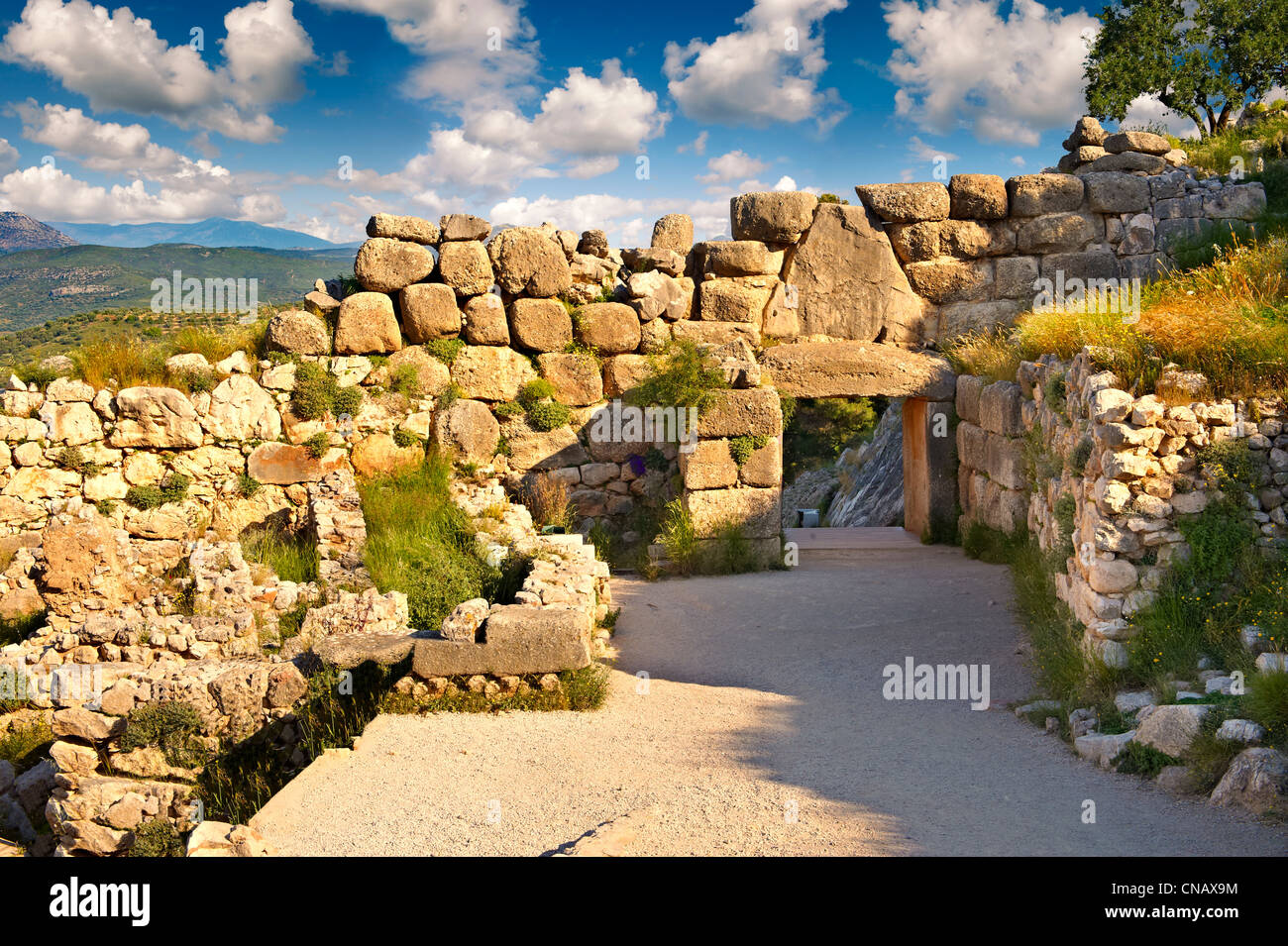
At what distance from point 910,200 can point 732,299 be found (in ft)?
8.69

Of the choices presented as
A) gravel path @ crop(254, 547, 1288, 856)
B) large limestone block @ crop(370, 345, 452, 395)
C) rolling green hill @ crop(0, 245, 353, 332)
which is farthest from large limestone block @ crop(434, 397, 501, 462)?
rolling green hill @ crop(0, 245, 353, 332)

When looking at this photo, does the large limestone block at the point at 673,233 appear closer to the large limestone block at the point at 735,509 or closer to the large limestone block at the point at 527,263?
the large limestone block at the point at 527,263

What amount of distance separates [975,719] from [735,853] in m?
2.87

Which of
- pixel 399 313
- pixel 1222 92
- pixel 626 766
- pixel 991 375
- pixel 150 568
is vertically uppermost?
pixel 1222 92

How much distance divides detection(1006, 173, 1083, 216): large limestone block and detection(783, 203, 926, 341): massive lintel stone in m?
1.78

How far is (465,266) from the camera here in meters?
11.3

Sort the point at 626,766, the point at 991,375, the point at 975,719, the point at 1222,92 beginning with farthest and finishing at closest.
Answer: the point at 1222,92 → the point at 991,375 → the point at 975,719 → the point at 626,766

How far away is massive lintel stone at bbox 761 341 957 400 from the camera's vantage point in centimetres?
1170

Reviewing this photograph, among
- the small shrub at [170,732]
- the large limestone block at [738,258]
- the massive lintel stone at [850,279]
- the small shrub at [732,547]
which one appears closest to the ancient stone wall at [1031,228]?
the massive lintel stone at [850,279]

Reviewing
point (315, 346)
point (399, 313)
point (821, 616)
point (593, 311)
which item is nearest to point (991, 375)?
point (821, 616)

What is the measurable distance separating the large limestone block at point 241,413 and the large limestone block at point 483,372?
2160mm

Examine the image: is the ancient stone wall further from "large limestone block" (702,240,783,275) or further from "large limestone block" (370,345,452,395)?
"large limestone block" (370,345,452,395)

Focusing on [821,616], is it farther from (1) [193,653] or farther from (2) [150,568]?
(2) [150,568]

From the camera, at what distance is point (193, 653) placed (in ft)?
25.2
